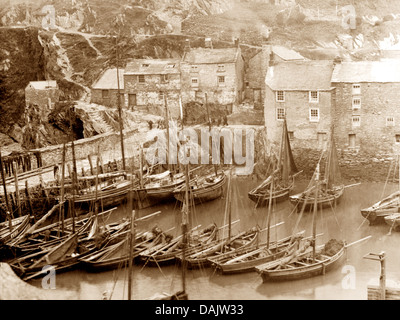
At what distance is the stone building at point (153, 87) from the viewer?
34281 mm

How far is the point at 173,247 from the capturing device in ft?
70.2

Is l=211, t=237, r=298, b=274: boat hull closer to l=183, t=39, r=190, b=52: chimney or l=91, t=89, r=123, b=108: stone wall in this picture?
l=91, t=89, r=123, b=108: stone wall

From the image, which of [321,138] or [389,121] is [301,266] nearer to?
[321,138]

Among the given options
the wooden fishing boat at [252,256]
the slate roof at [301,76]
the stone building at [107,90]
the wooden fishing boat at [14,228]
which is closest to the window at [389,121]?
the slate roof at [301,76]

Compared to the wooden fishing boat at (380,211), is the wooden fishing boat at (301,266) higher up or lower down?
lower down

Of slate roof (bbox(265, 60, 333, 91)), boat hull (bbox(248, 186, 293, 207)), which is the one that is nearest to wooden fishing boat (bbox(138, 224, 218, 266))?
boat hull (bbox(248, 186, 293, 207))

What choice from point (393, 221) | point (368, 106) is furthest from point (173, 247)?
point (368, 106)

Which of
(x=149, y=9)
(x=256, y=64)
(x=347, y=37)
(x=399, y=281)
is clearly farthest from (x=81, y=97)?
(x=399, y=281)

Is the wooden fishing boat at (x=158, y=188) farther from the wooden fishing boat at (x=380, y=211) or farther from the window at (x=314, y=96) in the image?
the wooden fishing boat at (x=380, y=211)

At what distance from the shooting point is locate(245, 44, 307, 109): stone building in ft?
112

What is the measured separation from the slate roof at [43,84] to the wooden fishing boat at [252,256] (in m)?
17.7

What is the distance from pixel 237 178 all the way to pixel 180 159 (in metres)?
2.75

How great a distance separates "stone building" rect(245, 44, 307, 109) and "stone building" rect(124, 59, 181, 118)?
12.0 feet

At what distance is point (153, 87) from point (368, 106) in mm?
11145
